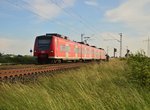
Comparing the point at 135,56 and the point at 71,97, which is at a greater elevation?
the point at 135,56

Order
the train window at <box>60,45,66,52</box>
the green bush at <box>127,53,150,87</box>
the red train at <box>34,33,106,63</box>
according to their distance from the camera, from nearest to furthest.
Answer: the green bush at <box>127,53,150,87</box> < the red train at <box>34,33,106,63</box> < the train window at <box>60,45,66,52</box>

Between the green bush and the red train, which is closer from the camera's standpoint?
the green bush

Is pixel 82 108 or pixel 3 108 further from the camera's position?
pixel 3 108

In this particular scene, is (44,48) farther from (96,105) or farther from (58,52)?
(96,105)

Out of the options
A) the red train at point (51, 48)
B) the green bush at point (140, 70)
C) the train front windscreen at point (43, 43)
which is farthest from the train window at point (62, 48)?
the green bush at point (140, 70)

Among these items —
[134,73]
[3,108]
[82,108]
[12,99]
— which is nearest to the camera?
[82,108]

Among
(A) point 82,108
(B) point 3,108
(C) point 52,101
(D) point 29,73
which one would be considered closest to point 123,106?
(A) point 82,108

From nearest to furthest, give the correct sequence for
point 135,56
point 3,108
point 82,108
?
1. point 82,108
2. point 3,108
3. point 135,56

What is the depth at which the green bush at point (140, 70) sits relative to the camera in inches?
448

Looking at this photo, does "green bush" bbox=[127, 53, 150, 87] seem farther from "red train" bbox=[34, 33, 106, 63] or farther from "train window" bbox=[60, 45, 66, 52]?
"train window" bbox=[60, 45, 66, 52]

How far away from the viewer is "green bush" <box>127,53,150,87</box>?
37.4ft

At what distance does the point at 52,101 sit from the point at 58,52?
25.0m

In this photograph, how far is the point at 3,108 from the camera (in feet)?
22.9

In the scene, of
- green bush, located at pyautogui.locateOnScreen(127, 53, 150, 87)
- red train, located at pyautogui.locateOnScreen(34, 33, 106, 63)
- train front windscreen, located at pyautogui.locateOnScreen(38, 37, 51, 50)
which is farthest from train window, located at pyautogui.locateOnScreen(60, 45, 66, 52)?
green bush, located at pyautogui.locateOnScreen(127, 53, 150, 87)
